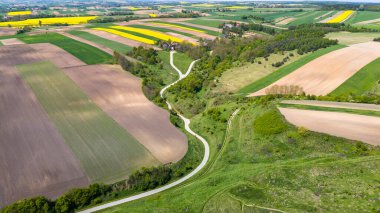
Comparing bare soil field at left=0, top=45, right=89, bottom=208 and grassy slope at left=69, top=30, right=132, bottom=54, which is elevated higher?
grassy slope at left=69, top=30, right=132, bottom=54

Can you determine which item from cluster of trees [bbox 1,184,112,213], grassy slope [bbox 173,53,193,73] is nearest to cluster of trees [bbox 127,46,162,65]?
grassy slope [bbox 173,53,193,73]

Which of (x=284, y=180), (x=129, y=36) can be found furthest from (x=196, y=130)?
(x=129, y=36)

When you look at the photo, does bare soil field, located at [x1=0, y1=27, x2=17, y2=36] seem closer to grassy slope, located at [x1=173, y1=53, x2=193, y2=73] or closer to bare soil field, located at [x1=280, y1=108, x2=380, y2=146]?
grassy slope, located at [x1=173, y1=53, x2=193, y2=73]

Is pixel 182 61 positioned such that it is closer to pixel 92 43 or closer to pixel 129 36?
pixel 92 43

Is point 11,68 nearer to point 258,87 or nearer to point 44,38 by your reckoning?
point 44,38

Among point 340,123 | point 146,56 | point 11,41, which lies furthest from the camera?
point 11,41

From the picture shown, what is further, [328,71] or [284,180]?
[328,71]

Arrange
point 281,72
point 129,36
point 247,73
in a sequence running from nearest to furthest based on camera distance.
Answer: point 281,72
point 247,73
point 129,36
